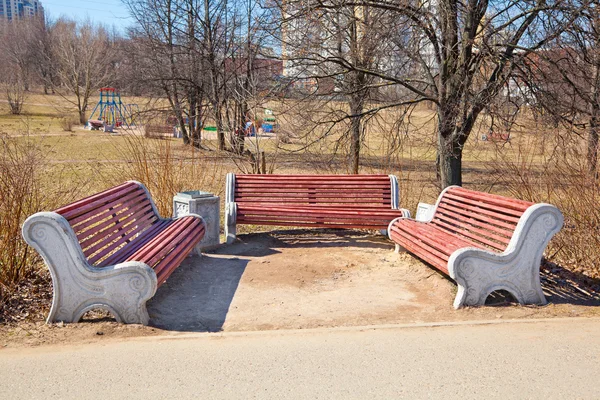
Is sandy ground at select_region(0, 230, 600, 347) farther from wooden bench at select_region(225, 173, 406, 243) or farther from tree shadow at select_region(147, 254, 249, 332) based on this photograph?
wooden bench at select_region(225, 173, 406, 243)

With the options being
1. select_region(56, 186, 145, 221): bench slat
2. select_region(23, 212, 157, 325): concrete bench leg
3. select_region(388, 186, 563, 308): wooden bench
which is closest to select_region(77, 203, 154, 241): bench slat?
select_region(56, 186, 145, 221): bench slat

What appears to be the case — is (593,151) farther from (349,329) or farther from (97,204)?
(97,204)

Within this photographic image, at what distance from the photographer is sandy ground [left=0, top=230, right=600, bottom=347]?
4.75 metres

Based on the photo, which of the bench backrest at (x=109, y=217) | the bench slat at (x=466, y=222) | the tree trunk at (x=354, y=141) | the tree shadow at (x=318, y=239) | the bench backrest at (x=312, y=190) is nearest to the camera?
the bench backrest at (x=109, y=217)

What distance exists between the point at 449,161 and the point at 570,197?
3.01 metres

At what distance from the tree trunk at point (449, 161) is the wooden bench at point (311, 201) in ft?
5.87

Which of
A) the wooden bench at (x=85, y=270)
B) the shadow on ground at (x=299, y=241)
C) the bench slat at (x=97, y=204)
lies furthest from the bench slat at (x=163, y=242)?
the shadow on ground at (x=299, y=241)

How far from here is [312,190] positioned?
8.15 m

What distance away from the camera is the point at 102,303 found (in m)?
4.63

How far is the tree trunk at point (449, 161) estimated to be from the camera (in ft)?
30.5

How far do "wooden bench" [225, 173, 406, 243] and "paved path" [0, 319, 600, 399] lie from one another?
9.71ft

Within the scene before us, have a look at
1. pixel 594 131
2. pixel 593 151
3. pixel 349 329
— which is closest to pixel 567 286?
pixel 593 151

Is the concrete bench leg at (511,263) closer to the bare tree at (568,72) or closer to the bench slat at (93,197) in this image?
the bench slat at (93,197)

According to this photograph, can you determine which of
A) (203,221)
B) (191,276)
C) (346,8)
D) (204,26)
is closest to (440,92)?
(346,8)
